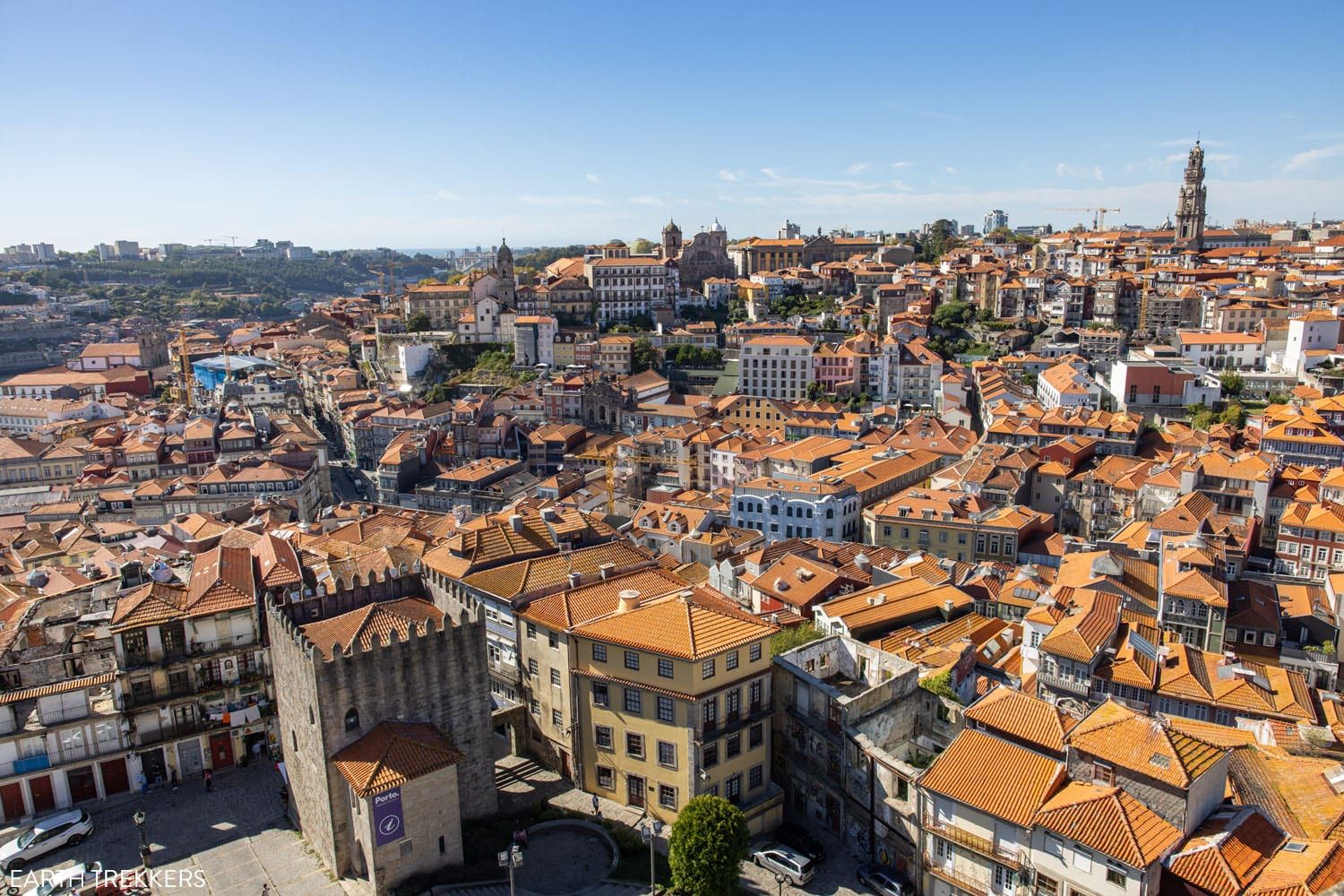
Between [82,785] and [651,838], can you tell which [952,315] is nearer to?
[651,838]

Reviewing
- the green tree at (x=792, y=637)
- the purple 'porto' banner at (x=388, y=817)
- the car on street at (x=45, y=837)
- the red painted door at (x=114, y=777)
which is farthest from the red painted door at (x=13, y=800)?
the green tree at (x=792, y=637)

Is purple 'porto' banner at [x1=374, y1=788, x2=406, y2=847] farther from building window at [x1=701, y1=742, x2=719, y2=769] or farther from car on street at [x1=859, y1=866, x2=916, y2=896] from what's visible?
car on street at [x1=859, y1=866, x2=916, y2=896]

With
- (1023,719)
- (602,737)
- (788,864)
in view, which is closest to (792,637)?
(602,737)

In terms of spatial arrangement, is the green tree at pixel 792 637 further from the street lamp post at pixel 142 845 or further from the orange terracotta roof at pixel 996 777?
the street lamp post at pixel 142 845

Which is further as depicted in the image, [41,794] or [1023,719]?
[41,794]

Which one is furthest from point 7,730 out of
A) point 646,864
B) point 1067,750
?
point 1067,750

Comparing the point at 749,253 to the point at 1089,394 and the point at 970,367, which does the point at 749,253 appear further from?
the point at 1089,394

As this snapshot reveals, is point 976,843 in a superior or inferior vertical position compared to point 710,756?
inferior
